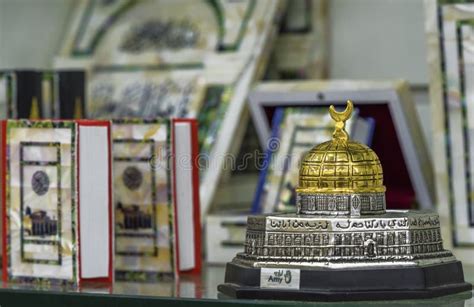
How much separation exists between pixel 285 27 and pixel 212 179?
1.21 ft

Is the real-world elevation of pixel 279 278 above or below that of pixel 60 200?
below

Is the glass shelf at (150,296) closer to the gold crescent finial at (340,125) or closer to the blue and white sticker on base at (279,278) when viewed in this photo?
the blue and white sticker on base at (279,278)

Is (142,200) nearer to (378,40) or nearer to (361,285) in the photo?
(361,285)

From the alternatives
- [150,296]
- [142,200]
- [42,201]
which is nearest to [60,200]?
[42,201]

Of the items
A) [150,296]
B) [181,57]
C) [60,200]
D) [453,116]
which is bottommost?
[150,296]

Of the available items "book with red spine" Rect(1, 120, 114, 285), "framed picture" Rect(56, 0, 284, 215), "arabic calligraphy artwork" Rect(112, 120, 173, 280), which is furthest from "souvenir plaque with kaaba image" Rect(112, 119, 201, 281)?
"framed picture" Rect(56, 0, 284, 215)

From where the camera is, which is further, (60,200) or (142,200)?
(142,200)

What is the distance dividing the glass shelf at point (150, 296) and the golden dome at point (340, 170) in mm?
154

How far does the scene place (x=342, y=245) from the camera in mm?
1777

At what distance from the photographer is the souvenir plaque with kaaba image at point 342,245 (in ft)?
5.81

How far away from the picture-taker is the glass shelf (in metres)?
1.78

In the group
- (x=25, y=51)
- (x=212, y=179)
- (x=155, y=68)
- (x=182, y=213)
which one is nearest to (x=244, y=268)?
(x=182, y=213)

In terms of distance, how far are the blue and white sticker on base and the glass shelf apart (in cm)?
3

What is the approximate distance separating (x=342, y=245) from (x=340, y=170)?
97 millimetres
